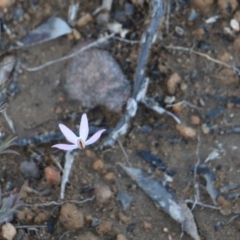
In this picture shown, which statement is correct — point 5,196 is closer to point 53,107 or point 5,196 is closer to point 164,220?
point 53,107

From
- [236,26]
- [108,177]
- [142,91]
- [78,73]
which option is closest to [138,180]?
[108,177]

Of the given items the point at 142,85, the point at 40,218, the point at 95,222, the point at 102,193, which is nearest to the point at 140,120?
the point at 142,85

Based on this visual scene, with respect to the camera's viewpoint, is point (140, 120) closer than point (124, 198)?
No

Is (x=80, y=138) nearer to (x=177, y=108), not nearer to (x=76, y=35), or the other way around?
(x=177, y=108)

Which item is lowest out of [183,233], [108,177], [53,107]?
[183,233]

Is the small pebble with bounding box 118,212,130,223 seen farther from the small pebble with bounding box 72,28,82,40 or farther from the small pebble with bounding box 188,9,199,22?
the small pebble with bounding box 188,9,199,22

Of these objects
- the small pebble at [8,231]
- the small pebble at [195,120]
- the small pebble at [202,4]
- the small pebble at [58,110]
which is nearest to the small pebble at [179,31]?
the small pebble at [202,4]
